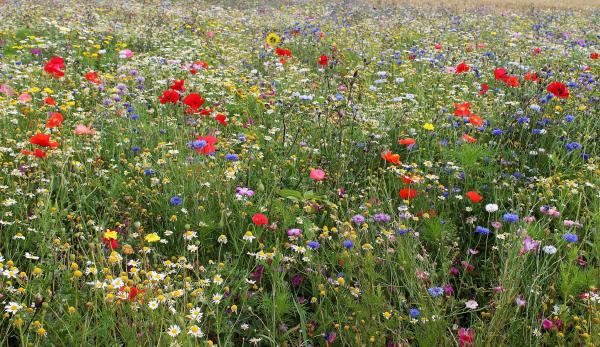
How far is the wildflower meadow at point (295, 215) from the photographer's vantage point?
211 cm

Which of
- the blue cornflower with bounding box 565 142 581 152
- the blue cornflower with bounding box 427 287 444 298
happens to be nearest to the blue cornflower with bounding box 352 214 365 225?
the blue cornflower with bounding box 427 287 444 298

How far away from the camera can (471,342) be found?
79.9 inches

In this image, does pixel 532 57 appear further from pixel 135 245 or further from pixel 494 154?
pixel 135 245

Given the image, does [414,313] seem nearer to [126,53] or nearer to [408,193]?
[408,193]

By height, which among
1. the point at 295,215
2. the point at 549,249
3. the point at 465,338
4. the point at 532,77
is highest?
the point at 532,77

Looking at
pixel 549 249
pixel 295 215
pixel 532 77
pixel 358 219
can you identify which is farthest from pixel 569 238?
pixel 532 77

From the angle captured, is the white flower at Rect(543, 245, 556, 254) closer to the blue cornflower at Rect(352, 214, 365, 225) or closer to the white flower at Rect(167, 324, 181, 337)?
the blue cornflower at Rect(352, 214, 365, 225)

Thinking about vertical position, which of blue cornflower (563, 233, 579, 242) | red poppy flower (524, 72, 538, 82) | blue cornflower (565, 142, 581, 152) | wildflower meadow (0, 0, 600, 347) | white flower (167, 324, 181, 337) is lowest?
wildflower meadow (0, 0, 600, 347)

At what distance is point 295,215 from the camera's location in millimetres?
2939

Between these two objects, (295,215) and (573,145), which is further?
(573,145)

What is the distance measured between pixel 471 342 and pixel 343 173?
5.18 ft

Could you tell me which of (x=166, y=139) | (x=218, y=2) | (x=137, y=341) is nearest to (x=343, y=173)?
(x=166, y=139)

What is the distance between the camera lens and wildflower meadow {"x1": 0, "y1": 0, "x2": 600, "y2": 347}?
2113mm

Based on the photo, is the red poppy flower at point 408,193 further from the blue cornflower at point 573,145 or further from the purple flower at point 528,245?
the blue cornflower at point 573,145
